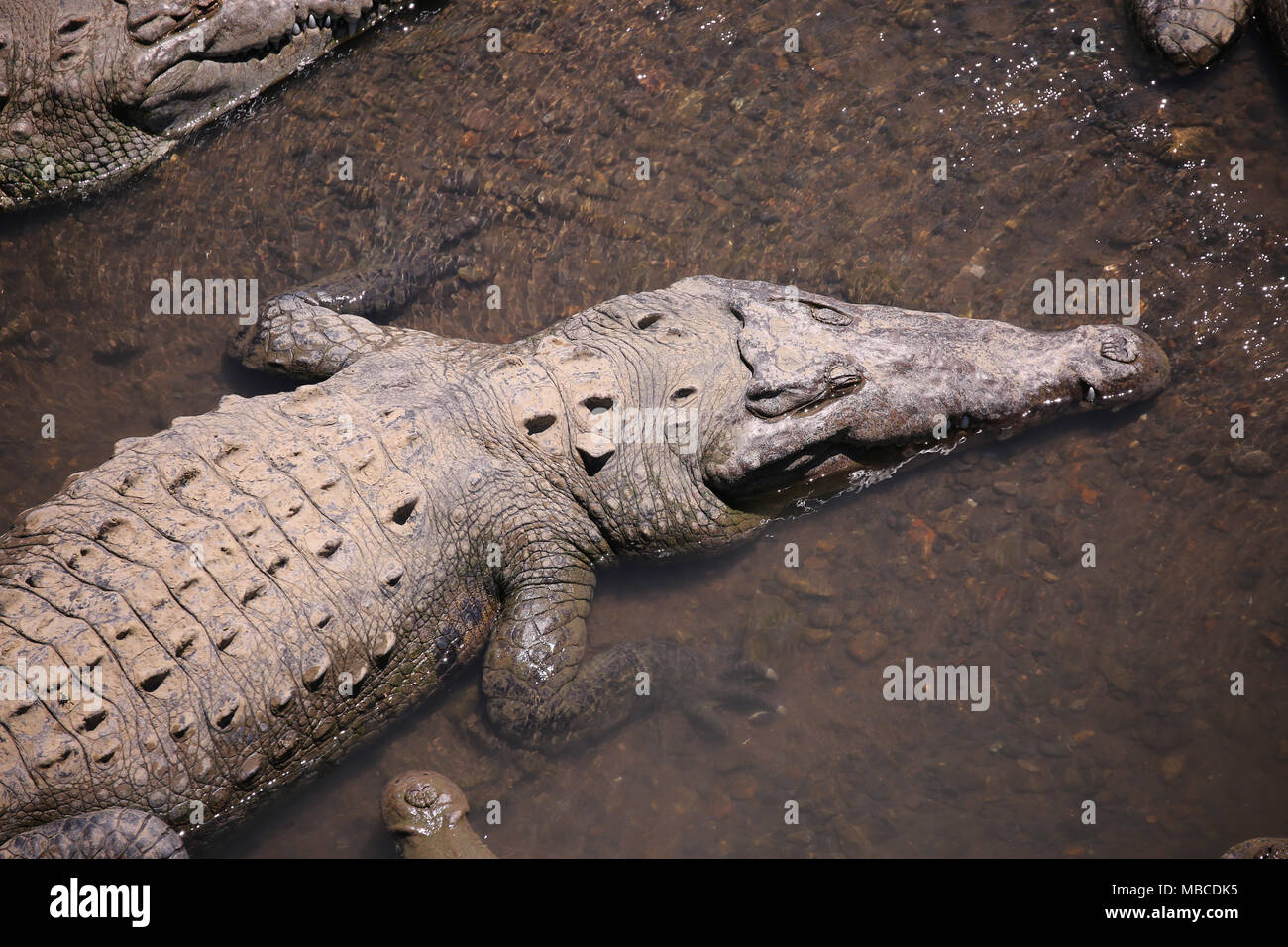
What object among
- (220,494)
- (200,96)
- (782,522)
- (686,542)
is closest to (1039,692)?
(782,522)

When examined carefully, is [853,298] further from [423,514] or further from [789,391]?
[423,514]

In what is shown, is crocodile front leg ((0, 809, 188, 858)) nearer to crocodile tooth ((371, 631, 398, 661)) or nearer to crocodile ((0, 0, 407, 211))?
crocodile tooth ((371, 631, 398, 661))

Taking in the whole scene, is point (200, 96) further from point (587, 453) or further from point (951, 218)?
point (951, 218)

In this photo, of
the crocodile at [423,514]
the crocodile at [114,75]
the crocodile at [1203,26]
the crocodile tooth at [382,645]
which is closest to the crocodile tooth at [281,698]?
the crocodile at [423,514]

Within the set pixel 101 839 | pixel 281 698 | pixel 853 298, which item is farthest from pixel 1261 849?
pixel 101 839

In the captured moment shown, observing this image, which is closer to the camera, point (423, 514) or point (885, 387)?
point (423, 514)

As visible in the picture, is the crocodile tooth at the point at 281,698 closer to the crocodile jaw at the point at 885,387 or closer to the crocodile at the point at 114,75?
the crocodile jaw at the point at 885,387
